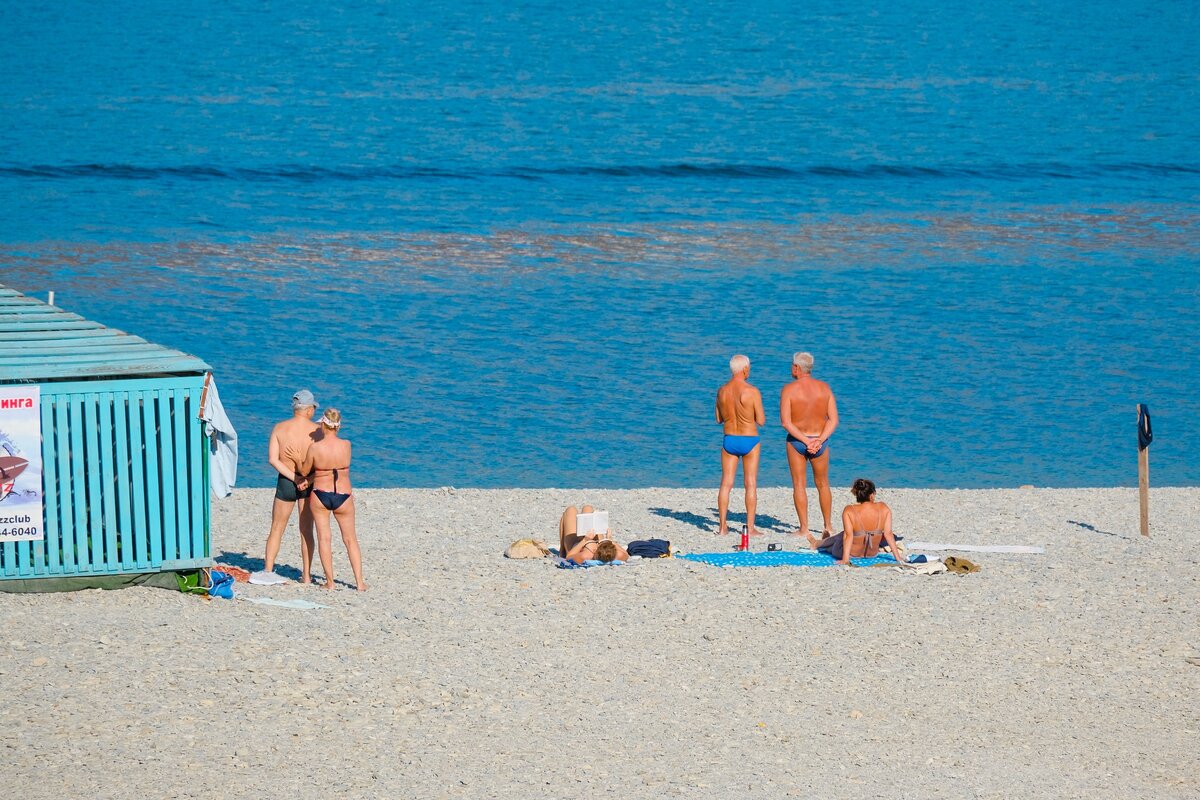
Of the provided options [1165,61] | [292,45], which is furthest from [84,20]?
[1165,61]

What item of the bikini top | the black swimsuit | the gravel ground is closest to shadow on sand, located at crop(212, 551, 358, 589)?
the gravel ground

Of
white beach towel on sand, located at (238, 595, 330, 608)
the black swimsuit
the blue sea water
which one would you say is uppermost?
the blue sea water

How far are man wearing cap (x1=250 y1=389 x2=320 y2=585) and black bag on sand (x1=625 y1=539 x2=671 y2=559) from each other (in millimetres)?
2833

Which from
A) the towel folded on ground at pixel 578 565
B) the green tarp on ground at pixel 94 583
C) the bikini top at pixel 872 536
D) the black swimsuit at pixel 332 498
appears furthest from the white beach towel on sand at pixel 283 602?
the bikini top at pixel 872 536

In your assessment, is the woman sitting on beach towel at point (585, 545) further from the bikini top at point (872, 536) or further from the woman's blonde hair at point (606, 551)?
the bikini top at point (872, 536)

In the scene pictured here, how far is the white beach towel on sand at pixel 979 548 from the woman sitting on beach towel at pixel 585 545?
281 centimetres

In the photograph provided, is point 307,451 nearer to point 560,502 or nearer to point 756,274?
point 560,502

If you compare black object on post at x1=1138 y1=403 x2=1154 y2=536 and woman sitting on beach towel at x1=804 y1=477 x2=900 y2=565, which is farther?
black object on post at x1=1138 y1=403 x2=1154 y2=536

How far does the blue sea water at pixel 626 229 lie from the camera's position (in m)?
23.5

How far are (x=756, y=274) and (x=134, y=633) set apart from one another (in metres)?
24.2

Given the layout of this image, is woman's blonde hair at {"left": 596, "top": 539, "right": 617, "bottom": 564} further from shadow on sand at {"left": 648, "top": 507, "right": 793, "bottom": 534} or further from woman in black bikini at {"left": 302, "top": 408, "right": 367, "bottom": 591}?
woman in black bikini at {"left": 302, "top": 408, "right": 367, "bottom": 591}

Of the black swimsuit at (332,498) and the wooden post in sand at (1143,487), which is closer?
the black swimsuit at (332,498)

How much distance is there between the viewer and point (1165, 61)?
219 feet

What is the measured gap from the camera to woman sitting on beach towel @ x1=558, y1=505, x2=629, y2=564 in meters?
12.9
